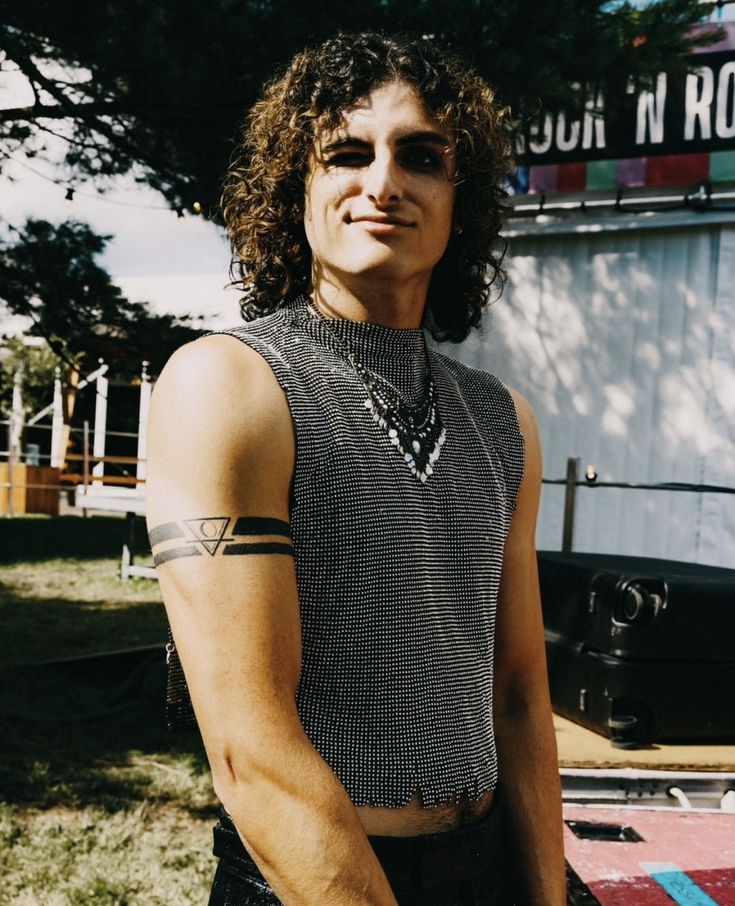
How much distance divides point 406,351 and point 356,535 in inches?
13.8

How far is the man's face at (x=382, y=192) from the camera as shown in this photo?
1277mm

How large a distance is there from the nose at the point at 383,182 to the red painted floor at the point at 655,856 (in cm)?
120

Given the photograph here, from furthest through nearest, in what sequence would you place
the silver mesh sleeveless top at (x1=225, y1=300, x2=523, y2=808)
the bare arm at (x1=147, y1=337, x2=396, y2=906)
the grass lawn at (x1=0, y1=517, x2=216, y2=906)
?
the grass lawn at (x1=0, y1=517, x2=216, y2=906)
the silver mesh sleeveless top at (x1=225, y1=300, x2=523, y2=808)
the bare arm at (x1=147, y1=337, x2=396, y2=906)

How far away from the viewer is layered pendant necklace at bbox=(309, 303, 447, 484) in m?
1.24

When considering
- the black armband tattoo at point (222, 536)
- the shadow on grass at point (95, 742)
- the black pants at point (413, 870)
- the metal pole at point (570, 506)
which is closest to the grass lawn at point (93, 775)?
the shadow on grass at point (95, 742)

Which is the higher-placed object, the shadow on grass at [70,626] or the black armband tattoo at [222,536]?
the black armband tattoo at [222,536]

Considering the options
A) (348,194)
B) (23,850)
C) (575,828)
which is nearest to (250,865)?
(348,194)

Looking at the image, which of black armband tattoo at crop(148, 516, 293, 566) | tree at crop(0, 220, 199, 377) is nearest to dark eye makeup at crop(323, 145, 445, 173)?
black armband tattoo at crop(148, 516, 293, 566)

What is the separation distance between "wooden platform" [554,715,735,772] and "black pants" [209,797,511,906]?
1.28m

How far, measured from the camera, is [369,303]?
1323mm

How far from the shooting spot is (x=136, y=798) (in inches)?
177

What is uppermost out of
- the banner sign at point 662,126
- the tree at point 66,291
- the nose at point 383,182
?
the banner sign at point 662,126

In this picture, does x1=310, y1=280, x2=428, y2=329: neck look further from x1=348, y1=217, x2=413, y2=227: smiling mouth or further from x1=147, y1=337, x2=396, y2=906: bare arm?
x1=147, y1=337, x2=396, y2=906: bare arm

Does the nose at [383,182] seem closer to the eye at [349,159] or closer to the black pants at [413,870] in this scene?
the eye at [349,159]
